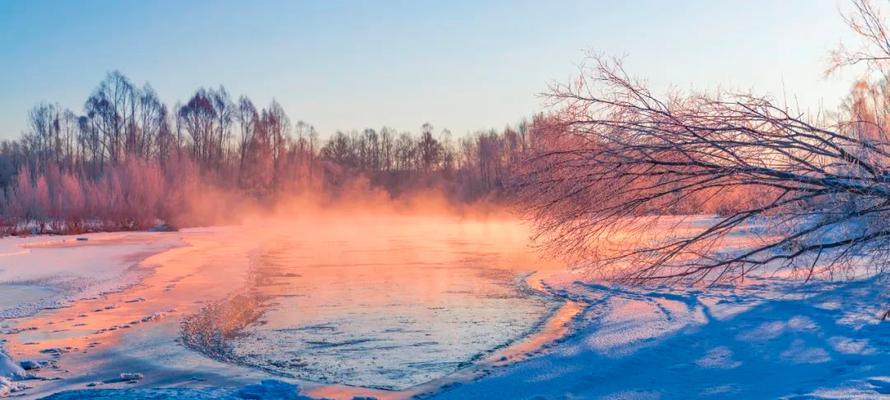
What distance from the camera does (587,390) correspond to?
7652 millimetres

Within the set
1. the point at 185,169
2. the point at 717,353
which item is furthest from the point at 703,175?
the point at 185,169

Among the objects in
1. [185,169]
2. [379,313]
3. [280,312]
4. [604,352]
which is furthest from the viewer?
[185,169]

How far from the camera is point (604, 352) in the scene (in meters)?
9.23

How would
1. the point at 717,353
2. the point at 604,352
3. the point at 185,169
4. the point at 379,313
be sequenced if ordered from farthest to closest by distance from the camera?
the point at 185,169
the point at 379,313
the point at 604,352
the point at 717,353

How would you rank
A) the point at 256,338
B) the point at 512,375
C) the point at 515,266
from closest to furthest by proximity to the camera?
1. the point at 512,375
2. the point at 256,338
3. the point at 515,266

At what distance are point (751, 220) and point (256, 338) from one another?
22.9 ft

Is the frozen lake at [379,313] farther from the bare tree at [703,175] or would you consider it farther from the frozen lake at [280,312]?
the bare tree at [703,175]

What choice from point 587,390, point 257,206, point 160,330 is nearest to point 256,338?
point 160,330

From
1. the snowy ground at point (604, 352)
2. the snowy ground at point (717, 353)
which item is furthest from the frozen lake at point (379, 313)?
the snowy ground at point (717, 353)

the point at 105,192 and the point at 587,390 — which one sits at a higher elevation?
the point at 105,192

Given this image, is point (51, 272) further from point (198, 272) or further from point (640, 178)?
point (640, 178)

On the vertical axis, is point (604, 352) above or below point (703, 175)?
below

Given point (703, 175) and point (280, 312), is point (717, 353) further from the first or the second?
point (280, 312)

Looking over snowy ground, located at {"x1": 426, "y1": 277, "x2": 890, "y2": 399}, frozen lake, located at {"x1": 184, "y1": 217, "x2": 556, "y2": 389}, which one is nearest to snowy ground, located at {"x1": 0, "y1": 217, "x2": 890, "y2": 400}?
snowy ground, located at {"x1": 426, "y1": 277, "x2": 890, "y2": 399}
